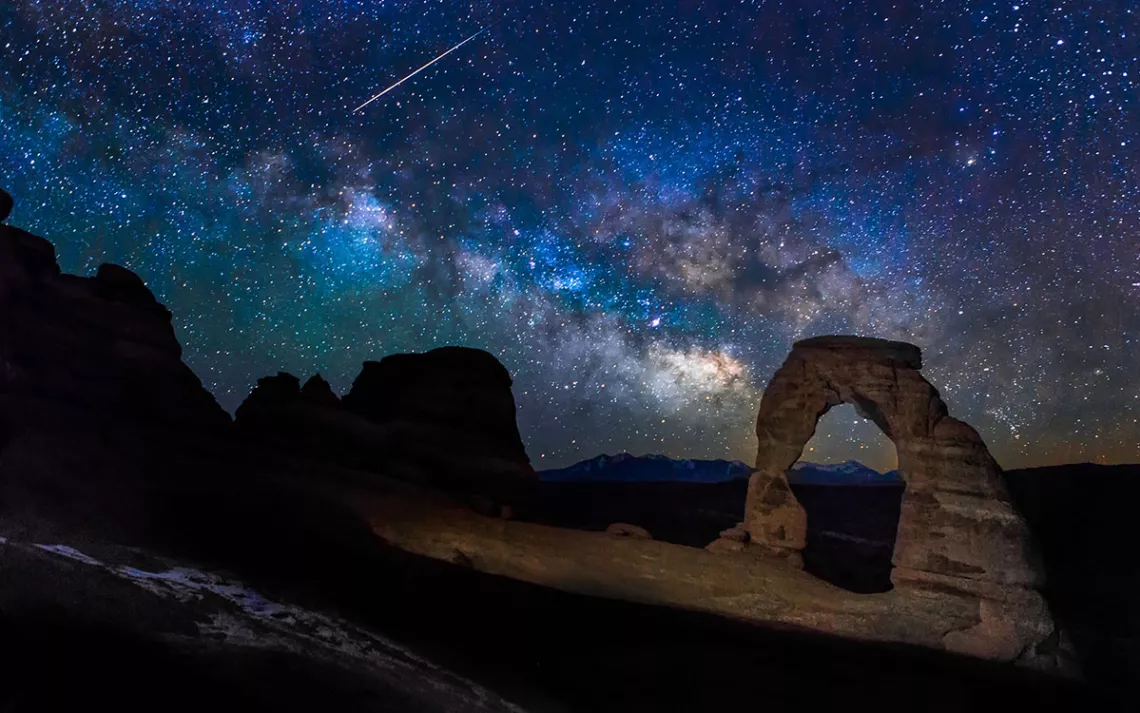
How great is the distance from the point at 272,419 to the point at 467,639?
22.4 meters

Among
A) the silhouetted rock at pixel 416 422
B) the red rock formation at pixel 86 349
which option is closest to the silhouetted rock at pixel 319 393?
the silhouetted rock at pixel 416 422

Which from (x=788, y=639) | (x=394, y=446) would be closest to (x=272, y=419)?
(x=394, y=446)

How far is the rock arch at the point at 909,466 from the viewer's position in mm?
15875

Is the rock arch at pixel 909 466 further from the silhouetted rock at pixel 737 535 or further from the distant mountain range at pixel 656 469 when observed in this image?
the distant mountain range at pixel 656 469

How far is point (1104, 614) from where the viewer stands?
23.1m

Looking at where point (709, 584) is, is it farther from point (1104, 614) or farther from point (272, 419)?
point (272, 419)

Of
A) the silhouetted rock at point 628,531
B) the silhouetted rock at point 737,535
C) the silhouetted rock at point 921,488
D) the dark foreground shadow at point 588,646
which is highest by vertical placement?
the silhouetted rock at point 921,488

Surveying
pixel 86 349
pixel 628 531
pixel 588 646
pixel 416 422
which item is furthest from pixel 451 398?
pixel 588 646

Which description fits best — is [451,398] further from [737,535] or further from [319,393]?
[737,535]

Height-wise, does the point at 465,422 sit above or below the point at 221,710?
above

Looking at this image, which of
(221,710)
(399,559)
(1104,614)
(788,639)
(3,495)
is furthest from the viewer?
(1104,614)

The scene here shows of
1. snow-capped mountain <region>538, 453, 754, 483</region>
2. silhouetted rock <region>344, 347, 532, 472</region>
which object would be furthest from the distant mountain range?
silhouetted rock <region>344, 347, 532, 472</region>

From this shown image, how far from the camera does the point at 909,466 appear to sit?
17.6 meters

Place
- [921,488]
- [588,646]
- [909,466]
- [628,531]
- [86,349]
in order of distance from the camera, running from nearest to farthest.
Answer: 1. [588,646]
2. [921,488]
3. [909,466]
4. [628,531]
5. [86,349]
